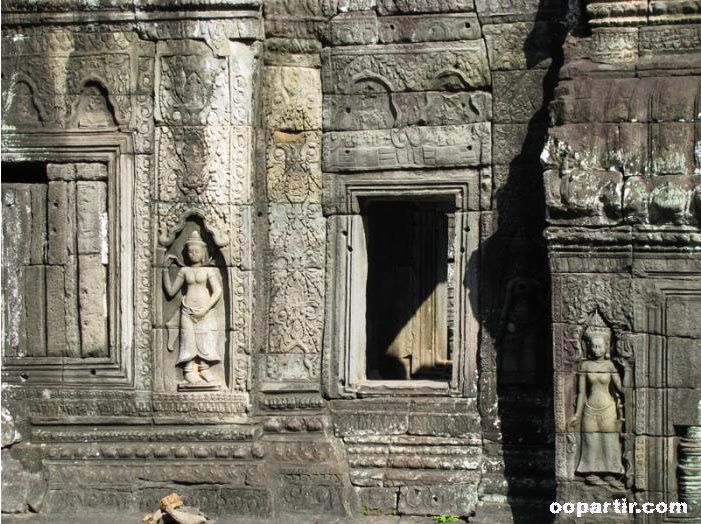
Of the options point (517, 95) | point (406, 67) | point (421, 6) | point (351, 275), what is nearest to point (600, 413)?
point (351, 275)

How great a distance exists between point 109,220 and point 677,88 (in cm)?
422

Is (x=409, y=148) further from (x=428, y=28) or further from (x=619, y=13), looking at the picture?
(x=619, y=13)

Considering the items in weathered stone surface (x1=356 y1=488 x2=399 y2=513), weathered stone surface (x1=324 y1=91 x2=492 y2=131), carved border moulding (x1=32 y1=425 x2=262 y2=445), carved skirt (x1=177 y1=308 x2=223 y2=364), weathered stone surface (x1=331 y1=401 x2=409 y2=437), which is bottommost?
weathered stone surface (x1=356 y1=488 x2=399 y2=513)

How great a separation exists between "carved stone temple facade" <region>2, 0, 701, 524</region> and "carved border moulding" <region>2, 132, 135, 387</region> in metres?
0.02

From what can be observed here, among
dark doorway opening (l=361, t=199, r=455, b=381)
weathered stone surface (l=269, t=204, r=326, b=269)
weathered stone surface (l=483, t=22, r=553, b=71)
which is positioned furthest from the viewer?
dark doorway opening (l=361, t=199, r=455, b=381)

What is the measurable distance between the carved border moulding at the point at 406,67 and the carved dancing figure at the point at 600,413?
2.24m

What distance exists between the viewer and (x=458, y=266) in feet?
32.2

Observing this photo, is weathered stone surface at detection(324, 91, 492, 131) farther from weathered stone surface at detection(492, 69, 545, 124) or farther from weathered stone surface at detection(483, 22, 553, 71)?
weathered stone surface at detection(483, 22, 553, 71)

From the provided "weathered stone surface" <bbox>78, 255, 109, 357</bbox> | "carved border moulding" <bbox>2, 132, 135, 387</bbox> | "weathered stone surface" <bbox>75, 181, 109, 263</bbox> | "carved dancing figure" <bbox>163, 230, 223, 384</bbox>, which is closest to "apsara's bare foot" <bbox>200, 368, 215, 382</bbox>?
"carved dancing figure" <bbox>163, 230, 223, 384</bbox>

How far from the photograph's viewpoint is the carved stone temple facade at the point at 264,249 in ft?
31.5

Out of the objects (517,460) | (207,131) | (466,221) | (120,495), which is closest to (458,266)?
(466,221)

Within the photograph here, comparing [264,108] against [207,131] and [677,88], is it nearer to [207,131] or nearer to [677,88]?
[207,131]

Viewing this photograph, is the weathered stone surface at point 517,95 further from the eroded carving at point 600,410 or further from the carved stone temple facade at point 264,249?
the eroded carving at point 600,410

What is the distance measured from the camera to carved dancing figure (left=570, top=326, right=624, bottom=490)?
8625 mm
